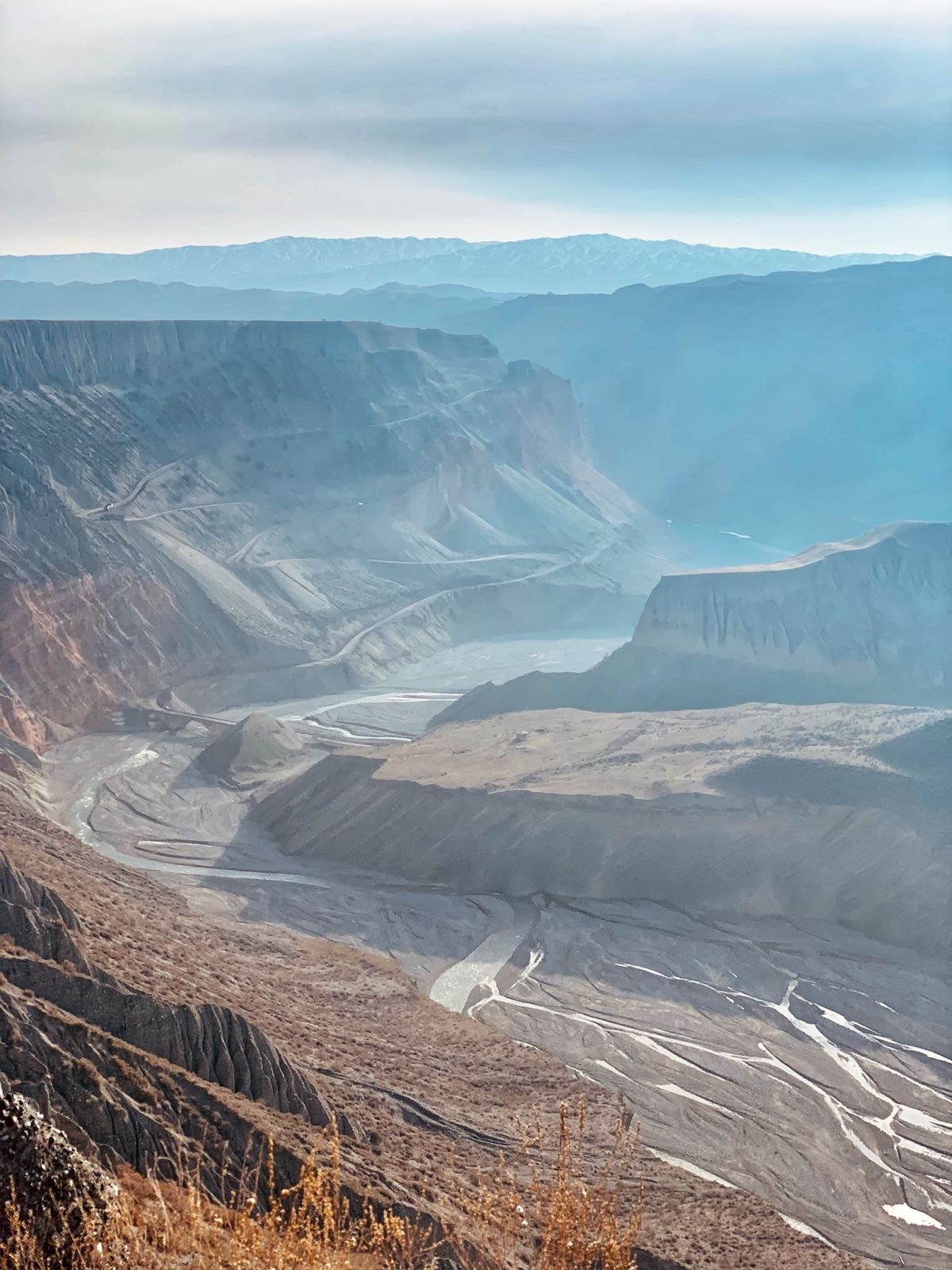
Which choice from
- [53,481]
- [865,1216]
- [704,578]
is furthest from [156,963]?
[53,481]

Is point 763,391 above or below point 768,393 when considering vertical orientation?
above

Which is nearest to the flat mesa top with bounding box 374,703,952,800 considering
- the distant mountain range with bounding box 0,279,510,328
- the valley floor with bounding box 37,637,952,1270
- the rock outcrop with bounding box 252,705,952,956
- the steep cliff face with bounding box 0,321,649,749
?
the rock outcrop with bounding box 252,705,952,956

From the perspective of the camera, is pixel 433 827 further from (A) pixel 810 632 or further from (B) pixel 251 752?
(A) pixel 810 632

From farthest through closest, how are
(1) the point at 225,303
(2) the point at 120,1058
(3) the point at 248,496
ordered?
(1) the point at 225,303
(3) the point at 248,496
(2) the point at 120,1058

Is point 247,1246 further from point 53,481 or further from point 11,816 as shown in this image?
point 53,481

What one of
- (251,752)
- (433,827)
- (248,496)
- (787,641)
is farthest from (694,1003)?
(248,496)

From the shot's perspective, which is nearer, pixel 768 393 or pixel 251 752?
pixel 251 752

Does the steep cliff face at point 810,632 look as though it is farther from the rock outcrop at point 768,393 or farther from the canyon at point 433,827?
the rock outcrop at point 768,393
